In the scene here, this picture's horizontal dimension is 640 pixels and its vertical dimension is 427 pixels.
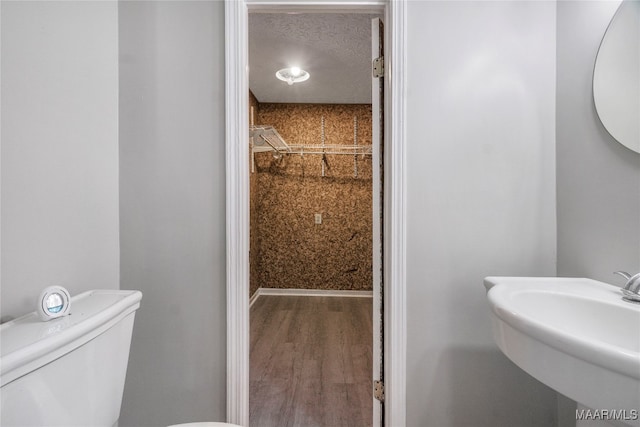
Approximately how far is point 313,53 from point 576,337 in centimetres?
231

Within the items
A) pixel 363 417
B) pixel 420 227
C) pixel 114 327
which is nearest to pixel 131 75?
pixel 114 327

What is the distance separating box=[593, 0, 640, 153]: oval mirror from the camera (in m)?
0.89

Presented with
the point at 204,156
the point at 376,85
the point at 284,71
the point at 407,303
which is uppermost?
the point at 284,71

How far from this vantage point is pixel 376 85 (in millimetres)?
1297

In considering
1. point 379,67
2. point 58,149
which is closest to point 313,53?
point 379,67

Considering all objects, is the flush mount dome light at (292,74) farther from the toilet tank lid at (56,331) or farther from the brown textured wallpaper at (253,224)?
the toilet tank lid at (56,331)

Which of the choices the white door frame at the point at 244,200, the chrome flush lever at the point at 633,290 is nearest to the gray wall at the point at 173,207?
the white door frame at the point at 244,200

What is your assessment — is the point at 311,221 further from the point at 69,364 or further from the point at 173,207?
the point at 69,364

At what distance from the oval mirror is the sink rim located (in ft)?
1.47

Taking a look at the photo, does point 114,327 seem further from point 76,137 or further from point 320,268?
point 320,268

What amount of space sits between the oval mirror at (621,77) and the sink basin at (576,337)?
0.48 meters

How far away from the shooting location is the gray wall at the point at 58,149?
2.68ft

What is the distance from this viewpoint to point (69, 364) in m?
0.70

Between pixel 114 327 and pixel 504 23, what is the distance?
1753 millimetres
